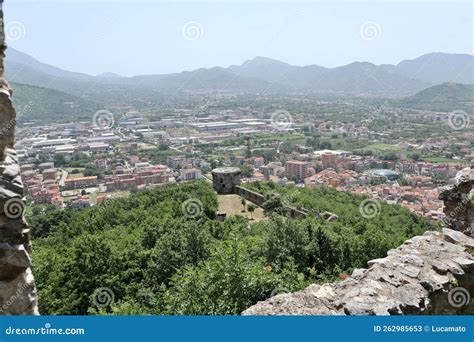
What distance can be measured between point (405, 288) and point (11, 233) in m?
4.84

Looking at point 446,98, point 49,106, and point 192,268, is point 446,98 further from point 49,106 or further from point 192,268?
point 192,268

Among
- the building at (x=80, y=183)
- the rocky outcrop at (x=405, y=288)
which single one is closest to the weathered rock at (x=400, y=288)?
the rocky outcrop at (x=405, y=288)

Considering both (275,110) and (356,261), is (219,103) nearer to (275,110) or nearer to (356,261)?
(275,110)

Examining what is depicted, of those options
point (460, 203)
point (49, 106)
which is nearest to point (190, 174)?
point (460, 203)

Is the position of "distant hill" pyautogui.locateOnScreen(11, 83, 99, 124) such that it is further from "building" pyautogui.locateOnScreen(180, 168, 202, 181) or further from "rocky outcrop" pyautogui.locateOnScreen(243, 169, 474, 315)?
"rocky outcrop" pyautogui.locateOnScreen(243, 169, 474, 315)

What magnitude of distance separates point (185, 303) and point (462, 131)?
3671 inches

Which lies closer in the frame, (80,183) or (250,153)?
(80,183)

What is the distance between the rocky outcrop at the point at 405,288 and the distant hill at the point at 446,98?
107 meters

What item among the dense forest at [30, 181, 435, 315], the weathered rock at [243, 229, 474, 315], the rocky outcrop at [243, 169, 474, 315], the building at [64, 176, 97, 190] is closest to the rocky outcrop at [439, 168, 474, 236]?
the rocky outcrop at [243, 169, 474, 315]

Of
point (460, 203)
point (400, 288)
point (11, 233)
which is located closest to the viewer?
point (11, 233)

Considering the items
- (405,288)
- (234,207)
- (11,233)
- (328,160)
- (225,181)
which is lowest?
(328,160)

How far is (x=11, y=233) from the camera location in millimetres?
4184

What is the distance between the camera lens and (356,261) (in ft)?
40.5

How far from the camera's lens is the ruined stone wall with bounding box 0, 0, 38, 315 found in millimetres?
4008
